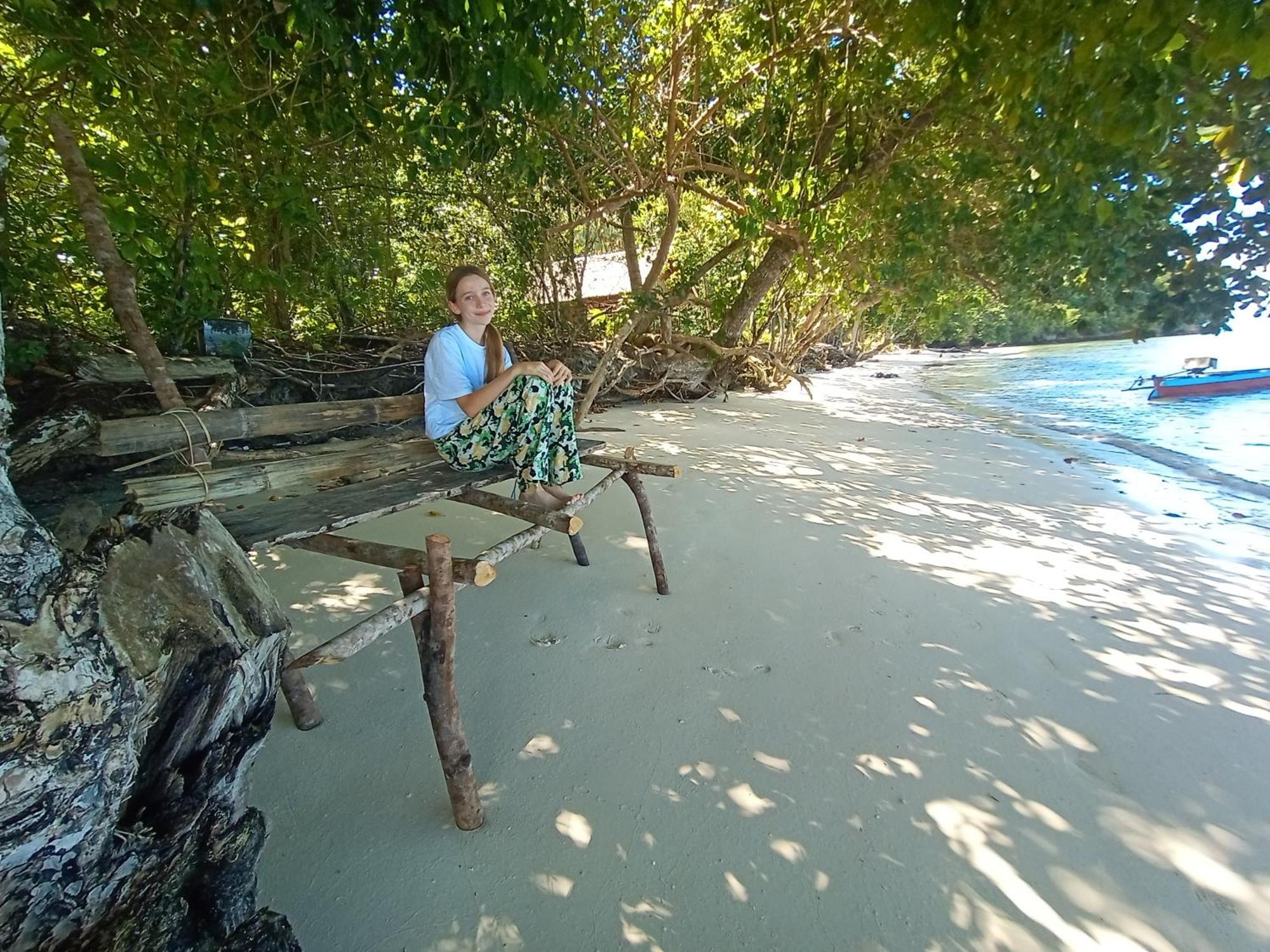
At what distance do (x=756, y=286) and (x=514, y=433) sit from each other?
24.6ft

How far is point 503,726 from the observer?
2.05 meters

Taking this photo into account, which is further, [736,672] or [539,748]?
[736,672]

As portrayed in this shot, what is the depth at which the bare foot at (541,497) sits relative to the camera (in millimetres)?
2838

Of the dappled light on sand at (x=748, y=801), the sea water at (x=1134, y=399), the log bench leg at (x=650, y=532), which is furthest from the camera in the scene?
the sea water at (x=1134, y=399)

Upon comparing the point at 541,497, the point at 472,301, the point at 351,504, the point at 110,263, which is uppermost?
the point at 110,263

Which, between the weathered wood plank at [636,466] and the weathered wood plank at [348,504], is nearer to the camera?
the weathered wood plank at [348,504]

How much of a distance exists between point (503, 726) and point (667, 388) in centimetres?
884

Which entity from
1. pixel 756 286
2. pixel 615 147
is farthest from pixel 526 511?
pixel 756 286

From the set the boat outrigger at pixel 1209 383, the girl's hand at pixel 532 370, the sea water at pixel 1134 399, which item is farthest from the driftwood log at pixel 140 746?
the boat outrigger at pixel 1209 383

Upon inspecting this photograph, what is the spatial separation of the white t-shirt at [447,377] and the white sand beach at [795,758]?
0.91 m

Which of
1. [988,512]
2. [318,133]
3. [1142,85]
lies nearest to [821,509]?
[988,512]

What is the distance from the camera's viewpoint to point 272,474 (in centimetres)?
205

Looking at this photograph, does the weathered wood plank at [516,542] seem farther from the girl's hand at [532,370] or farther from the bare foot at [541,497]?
the girl's hand at [532,370]

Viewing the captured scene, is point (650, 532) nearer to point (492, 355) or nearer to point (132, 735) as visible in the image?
point (492, 355)
